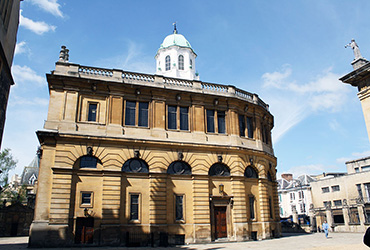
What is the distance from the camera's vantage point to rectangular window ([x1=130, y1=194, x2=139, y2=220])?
24086 mm

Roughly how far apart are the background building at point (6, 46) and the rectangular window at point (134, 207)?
11676 mm

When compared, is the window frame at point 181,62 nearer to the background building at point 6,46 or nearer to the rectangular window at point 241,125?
the rectangular window at point 241,125

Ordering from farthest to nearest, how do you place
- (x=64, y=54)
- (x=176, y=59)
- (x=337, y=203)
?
(x=337, y=203)
(x=176, y=59)
(x=64, y=54)

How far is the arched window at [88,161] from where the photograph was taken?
78.6 feet

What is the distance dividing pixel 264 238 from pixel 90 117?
62.1ft

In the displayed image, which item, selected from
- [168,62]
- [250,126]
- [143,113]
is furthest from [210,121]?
[168,62]

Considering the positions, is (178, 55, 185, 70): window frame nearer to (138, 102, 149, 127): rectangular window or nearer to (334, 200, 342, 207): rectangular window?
(138, 102, 149, 127): rectangular window

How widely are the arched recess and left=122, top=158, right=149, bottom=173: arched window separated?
84.5 inches

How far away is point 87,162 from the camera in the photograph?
79.0 feet

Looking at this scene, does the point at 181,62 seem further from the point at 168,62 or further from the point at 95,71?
the point at 95,71

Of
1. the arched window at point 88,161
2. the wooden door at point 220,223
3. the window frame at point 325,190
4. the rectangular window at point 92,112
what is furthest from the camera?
the window frame at point 325,190

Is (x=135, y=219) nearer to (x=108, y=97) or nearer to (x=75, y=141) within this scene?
(x=75, y=141)

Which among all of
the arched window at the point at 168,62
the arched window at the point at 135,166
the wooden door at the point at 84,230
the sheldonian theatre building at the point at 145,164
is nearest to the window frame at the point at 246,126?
the sheldonian theatre building at the point at 145,164

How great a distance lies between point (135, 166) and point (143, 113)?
4.79 m
